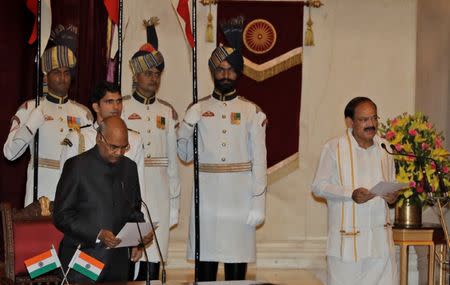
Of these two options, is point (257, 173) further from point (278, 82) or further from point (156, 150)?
point (278, 82)

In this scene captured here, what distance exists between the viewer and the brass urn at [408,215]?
7414 millimetres

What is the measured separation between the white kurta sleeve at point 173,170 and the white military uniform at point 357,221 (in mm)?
1273

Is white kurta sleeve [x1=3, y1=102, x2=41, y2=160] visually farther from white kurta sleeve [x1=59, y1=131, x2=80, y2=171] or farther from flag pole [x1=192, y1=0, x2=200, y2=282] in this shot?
flag pole [x1=192, y1=0, x2=200, y2=282]

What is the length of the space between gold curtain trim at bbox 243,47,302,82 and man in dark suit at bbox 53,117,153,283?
4.38m

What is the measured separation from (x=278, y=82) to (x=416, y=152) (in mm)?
2407

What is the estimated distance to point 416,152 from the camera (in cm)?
706

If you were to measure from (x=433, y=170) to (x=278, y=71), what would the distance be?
248 centimetres

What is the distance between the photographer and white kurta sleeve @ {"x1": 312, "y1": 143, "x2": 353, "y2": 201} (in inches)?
247

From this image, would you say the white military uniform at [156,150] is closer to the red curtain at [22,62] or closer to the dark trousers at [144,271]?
the dark trousers at [144,271]

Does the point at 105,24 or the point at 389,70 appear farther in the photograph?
the point at 389,70

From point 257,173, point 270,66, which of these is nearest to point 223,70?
point 257,173

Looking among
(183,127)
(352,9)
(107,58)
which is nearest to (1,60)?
(107,58)

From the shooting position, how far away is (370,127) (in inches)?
248

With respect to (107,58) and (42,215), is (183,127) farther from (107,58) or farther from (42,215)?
(42,215)
